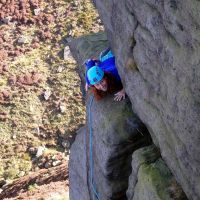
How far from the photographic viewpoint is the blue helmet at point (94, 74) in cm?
874

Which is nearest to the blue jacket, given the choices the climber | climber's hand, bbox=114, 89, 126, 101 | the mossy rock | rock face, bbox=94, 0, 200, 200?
the climber

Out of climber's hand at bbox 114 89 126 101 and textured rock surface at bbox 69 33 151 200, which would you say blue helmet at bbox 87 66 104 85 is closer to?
climber's hand at bbox 114 89 126 101

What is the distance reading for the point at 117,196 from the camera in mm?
9711

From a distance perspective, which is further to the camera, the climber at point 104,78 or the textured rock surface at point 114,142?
the textured rock surface at point 114,142

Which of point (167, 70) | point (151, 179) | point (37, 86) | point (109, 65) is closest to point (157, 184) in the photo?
point (151, 179)

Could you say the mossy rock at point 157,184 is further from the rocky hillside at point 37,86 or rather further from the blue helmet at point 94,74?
the rocky hillside at point 37,86

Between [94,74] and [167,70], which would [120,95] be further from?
[167,70]

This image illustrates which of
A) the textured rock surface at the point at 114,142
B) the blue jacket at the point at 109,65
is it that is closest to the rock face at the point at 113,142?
the textured rock surface at the point at 114,142

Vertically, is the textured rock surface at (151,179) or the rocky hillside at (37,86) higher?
the textured rock surface at (151,179)

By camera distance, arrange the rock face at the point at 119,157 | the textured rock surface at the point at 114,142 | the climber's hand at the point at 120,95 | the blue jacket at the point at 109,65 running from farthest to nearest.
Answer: the blue jacket at the point at 109,65 < the climber's hand at the point at 120,95 < the textured rock surface at the point at 114,142 < the rock face at the point at 119,157

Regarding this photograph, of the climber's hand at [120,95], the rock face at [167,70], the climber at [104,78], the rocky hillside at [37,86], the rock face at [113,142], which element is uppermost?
the rock face at [167,70]

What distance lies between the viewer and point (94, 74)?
8773 millimetres

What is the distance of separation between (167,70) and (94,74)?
2.56 m

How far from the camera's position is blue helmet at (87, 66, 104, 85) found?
28.7 feet
